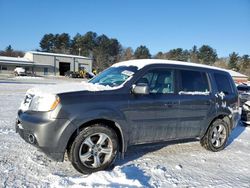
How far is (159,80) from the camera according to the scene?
5719mm

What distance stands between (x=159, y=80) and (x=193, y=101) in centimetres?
97

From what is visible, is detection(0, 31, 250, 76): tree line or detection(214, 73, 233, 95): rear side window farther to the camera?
detection(0, 31, 250, 76): tree line

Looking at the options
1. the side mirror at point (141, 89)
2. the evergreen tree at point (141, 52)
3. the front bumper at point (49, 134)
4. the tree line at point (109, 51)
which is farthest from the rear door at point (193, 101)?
the evergreen tree at point (141, 52)

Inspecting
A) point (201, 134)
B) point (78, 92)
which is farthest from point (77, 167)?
point (201, 134)

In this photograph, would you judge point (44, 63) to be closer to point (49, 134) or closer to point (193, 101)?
point (193, 101)

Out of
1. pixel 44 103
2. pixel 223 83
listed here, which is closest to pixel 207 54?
pixel 223 83

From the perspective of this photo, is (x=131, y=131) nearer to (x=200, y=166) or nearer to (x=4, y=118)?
(x=200, y=166)

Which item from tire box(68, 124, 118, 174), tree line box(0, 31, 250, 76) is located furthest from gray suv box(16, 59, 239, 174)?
tree line box(0, 31, 250, 76)

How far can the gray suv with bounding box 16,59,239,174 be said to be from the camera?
4543 mm

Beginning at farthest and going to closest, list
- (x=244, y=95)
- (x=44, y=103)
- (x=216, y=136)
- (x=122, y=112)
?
(x=244, y=95), (x=216, y=136), (x=122, y=112), (x=44, y=103)

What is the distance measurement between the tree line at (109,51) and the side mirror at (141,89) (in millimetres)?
92091

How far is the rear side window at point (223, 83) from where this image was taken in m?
6.91

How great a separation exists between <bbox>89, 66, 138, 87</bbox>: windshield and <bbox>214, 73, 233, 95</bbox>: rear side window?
7.89 feet

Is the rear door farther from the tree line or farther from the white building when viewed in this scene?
the tree line
